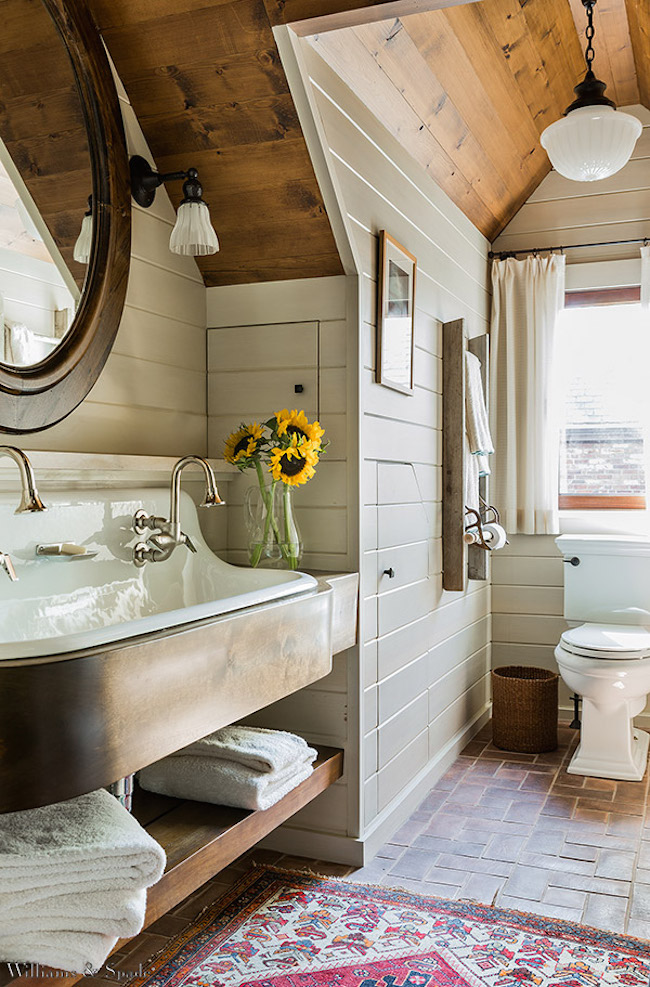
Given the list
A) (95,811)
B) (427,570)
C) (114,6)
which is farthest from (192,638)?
(427,570)

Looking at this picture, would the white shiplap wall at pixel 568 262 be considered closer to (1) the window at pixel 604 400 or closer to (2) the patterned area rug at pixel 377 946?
(1) the window at pixel 604 400

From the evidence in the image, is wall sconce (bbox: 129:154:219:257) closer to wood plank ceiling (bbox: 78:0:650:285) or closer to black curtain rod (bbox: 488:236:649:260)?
wood plank ceiling (bbox: 78:0:650:285)

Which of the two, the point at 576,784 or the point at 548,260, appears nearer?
the point at 576,784

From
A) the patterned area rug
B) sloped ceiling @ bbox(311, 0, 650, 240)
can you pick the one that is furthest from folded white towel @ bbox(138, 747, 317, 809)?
sloped ceiling @ bbox(311, 0, 650, 240)

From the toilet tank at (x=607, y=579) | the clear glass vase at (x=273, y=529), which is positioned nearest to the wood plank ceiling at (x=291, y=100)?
the clear glass vase at (x=273, y=529)

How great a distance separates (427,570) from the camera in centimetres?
318

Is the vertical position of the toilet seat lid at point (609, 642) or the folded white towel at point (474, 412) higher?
the folded white towel at point (474, 412)

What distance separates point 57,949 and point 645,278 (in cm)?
355

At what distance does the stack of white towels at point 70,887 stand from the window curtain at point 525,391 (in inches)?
115

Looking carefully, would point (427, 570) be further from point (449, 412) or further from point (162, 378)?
point (162, 378)

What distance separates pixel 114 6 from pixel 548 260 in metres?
2.54

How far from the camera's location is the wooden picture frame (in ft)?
8.67

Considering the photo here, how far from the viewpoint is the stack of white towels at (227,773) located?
6.44 feet

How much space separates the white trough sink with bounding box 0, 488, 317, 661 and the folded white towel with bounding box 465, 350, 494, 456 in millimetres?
1459
